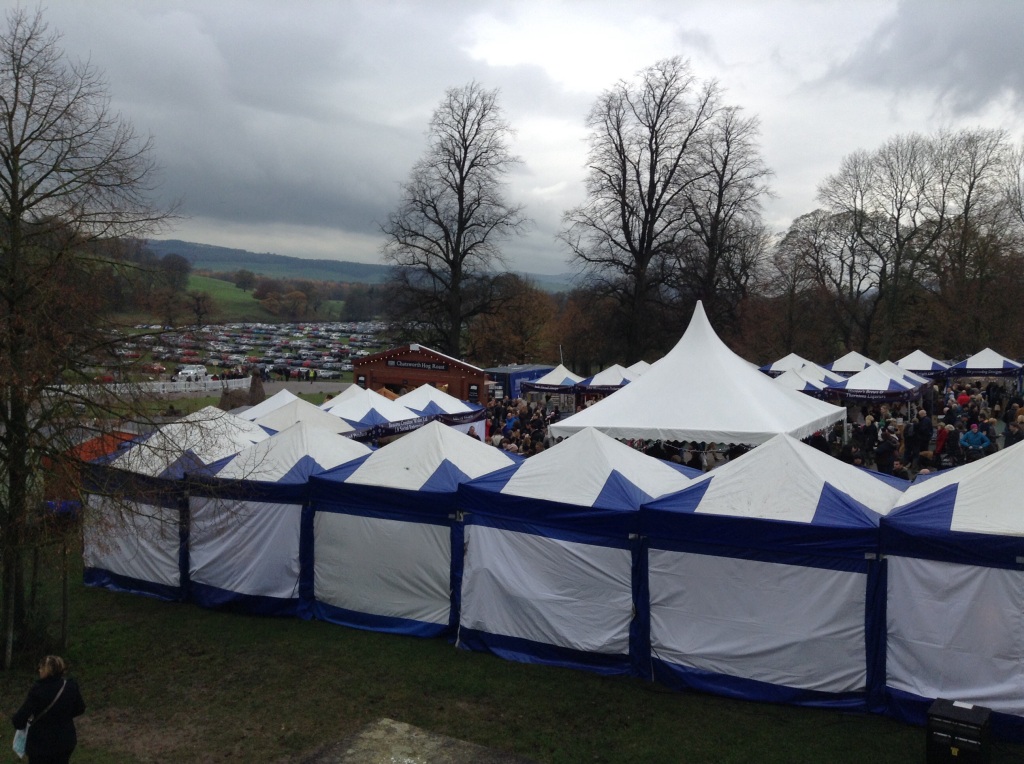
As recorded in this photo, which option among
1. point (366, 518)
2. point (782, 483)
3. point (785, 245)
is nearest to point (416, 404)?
point (366, 518)

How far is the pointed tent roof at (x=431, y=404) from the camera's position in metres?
18.6

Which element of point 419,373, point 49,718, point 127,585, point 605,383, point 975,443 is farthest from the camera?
point 419,373

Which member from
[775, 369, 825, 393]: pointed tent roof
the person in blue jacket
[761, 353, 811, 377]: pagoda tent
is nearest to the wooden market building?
[761, 353, 811, 377]: pagoda tent

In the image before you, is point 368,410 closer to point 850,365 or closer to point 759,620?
point 759,620

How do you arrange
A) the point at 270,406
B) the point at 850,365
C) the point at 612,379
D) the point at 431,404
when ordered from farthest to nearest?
the point at 850,365, the point at 612,379, the point at 431,404, the point at 270,406

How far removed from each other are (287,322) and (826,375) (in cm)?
9811

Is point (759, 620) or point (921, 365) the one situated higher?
point (921, 365)

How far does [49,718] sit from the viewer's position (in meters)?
5.00

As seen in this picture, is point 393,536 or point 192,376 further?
point 192,376

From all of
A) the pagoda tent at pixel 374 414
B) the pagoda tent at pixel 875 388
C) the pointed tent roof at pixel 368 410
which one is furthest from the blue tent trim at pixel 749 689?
the pagoda tent at pixel 875 388

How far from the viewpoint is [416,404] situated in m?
19.0

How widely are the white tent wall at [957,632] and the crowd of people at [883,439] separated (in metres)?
5.87

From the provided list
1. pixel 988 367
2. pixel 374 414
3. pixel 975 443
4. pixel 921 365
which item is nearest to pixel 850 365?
pixel 921 365

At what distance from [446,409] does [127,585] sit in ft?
31.3
